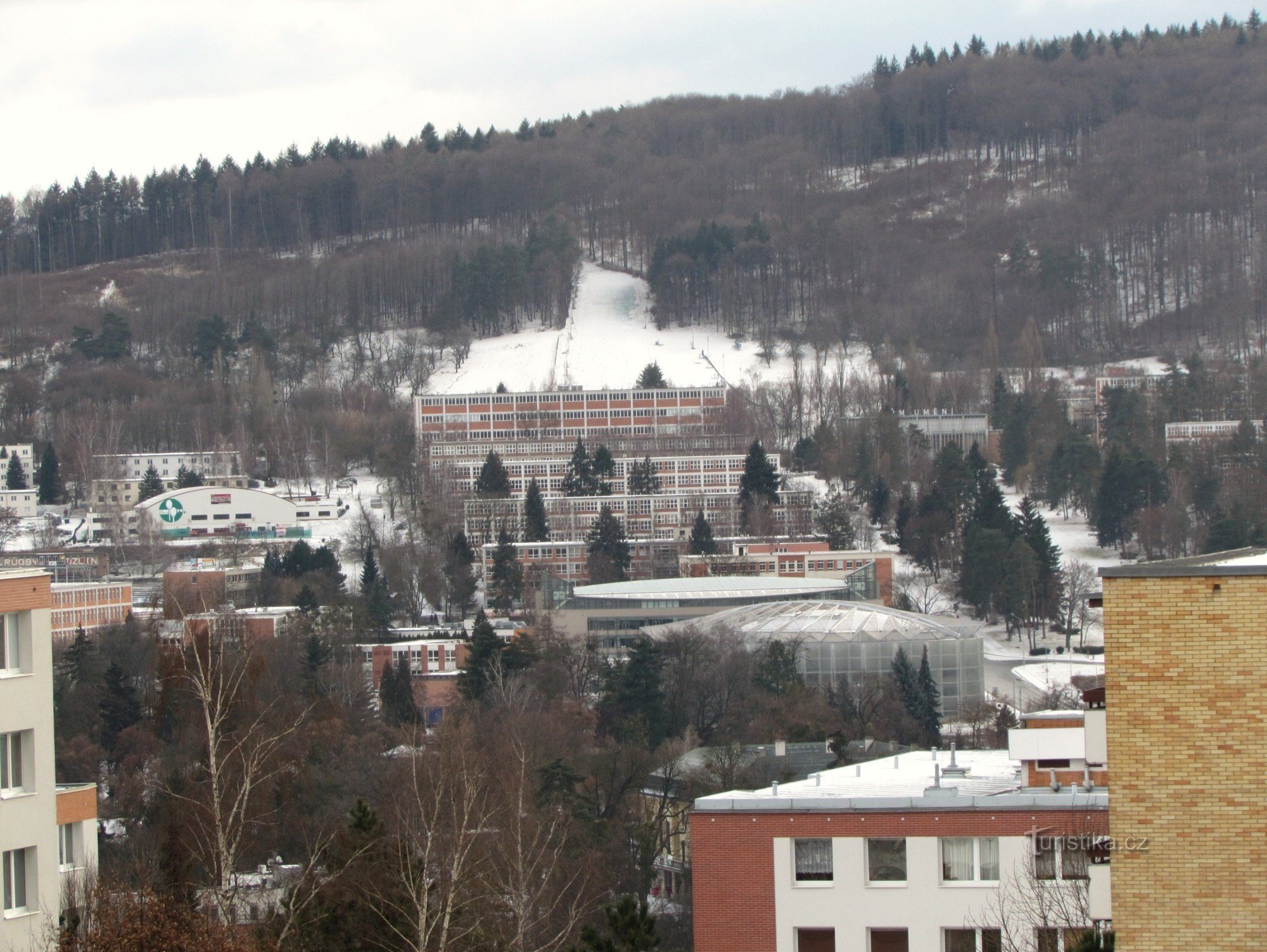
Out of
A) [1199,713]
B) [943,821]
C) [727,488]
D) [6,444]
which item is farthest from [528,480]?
[1199,713]

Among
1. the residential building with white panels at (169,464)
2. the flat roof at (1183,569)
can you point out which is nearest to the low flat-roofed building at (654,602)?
the residential building with white panels at (169,464)

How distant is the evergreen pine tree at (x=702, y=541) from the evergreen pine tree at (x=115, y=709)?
36.0 meters

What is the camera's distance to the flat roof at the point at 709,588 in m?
75.5

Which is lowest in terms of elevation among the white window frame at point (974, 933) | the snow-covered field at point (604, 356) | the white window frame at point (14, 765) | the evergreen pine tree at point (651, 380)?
the white window frame at point (974, 933)

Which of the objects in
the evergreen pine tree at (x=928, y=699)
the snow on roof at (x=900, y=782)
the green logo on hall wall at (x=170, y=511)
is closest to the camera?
the snow on roof at (x=900, y=782)

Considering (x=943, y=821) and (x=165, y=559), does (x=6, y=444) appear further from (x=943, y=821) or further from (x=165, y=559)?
(x=943, y=821)

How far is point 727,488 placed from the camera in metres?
99.5

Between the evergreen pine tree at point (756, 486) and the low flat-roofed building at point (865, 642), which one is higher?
the evergreen pine tree at point (756, 486)

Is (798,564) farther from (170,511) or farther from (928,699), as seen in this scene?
(170,511)

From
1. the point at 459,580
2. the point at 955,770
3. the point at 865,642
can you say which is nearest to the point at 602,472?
the point at 459,580

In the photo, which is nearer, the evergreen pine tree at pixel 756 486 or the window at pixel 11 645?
the window at pixel 11 645

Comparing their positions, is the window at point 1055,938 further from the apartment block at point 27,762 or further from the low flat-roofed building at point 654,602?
the low flat-roofed building at point 654,602

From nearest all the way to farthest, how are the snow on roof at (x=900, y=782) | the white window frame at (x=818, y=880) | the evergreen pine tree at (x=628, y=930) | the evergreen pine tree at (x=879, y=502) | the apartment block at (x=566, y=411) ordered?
the evergreen pine tree at (x=628, y=930), the white window frame at (x=818, y=880), the snow on roof at (x=900, y=782), the evergreen pine tree at (x=879, y=502), the apartment block at (x=566, y=411)

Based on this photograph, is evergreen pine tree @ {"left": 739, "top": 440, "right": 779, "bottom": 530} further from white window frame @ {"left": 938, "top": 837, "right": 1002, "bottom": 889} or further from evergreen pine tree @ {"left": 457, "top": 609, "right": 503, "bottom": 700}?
white window frame @ {"left": 938, "top": 837, "right": 1002, "bottom": 889}
